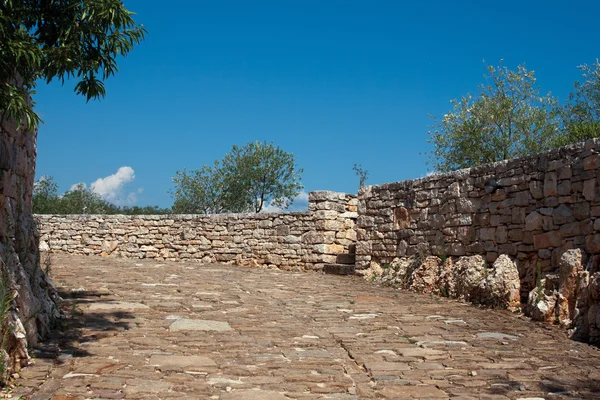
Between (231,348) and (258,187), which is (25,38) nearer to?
(231,348)

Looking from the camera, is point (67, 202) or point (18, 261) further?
point (67, 202)

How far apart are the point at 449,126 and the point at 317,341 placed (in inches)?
677

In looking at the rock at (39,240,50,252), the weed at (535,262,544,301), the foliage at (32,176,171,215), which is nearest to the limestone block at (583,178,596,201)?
the weed at (535,262,544,301)

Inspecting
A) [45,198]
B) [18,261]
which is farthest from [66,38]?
[45,198]

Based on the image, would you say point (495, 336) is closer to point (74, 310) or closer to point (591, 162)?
point (591, 162)

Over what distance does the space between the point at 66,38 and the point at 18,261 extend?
6.82 ft

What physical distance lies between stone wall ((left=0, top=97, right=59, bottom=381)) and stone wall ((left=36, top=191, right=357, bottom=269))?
22.6 feet

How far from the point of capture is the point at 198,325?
7047mm

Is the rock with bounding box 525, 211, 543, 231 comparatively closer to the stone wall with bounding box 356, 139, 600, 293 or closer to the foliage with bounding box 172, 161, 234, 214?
the stone wall with bounding box 356, 139, 600, 293

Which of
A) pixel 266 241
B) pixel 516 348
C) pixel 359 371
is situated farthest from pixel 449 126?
pixel 359 371

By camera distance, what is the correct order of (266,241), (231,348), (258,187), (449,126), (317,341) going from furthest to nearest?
(258,187), (449,126), (266,241), (317,341), (231,348)

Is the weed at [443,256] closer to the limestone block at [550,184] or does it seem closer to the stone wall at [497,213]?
the stone wall at [497,213]

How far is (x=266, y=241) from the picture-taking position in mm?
15719

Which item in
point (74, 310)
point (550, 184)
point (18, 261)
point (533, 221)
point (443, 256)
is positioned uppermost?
point (550, 184)
